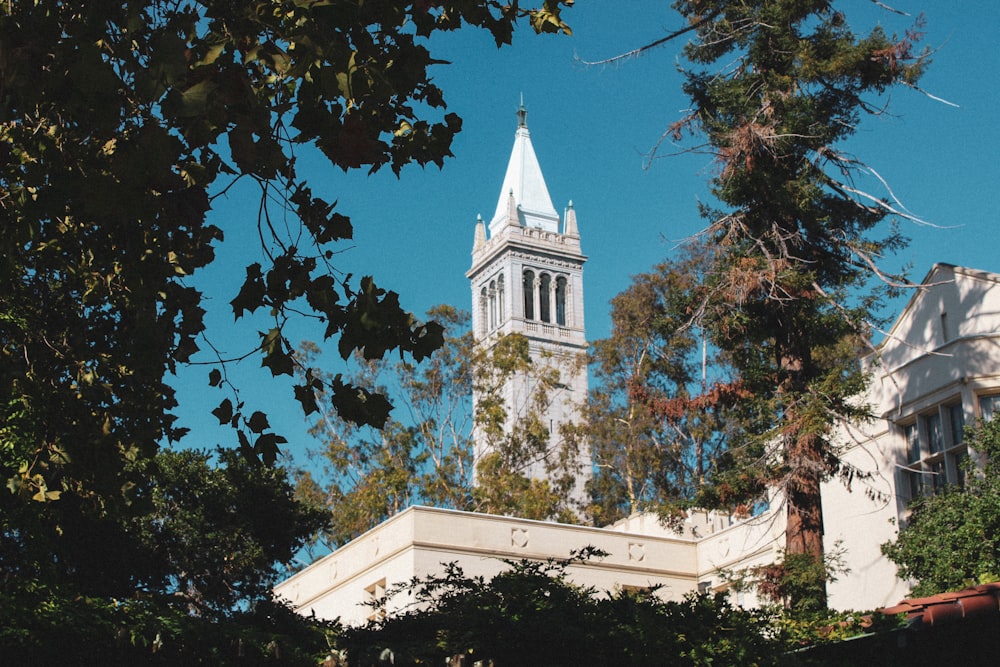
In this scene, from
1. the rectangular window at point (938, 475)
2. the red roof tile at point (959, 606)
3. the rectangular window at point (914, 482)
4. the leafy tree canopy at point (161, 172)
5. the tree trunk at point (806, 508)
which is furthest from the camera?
the rectangular window at point (914, 482)

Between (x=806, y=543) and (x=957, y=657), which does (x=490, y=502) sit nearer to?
(x=806, y=543)

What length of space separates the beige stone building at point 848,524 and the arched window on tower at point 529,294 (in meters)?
41.7

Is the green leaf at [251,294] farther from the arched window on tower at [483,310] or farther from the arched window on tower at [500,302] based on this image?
the arched window on tower at [483,310]

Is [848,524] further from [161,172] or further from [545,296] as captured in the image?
[545,296]

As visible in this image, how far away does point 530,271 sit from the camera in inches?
2896

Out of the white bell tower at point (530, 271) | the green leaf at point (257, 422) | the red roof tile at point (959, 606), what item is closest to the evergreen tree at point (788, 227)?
the red roof tile at point (959, 606)

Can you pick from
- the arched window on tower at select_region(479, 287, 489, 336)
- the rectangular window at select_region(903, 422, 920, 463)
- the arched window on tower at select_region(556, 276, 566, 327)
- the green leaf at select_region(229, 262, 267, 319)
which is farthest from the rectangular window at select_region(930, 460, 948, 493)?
the arched window on tower at select_region(556, 276, 566, 327)

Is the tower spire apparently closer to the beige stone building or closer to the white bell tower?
the white bell tower

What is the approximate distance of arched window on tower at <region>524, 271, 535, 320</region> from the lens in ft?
240

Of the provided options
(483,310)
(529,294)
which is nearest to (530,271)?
(529,294)

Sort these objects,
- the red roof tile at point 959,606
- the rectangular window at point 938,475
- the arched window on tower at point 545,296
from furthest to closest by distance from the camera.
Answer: the arched window on tower at point 545,296 < the rectangular window at point 938,475 < the red roof tile at point 959,606

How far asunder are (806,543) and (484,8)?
12.4 m

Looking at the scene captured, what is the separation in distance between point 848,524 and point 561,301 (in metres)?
53.3

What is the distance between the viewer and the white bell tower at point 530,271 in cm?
7200
